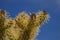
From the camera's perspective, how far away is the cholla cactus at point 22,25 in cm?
787

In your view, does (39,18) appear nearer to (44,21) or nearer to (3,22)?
(44,21)

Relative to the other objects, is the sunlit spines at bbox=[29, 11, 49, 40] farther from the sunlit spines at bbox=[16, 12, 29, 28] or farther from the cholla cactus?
the sunlit spines at bbox=[16, 12, 29, 28]

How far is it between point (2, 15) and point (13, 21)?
28cm

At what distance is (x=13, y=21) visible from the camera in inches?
315

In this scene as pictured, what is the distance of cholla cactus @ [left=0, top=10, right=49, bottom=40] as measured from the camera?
7.87 metres

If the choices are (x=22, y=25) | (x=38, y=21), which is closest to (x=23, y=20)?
(x=22, y=25)

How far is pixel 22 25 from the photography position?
7910mm

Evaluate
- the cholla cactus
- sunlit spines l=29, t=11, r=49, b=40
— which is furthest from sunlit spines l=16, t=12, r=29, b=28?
sunlit spines l=29, t=11, r=49, b=40

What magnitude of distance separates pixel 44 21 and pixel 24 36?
1.51ft

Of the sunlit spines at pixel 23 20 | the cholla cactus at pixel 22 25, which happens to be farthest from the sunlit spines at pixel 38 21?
the sunlit spines at pixel 23 20

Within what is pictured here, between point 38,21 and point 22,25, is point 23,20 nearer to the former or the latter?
point 22,25

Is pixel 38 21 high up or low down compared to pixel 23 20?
down

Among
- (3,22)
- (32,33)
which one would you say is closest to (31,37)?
(32,33)

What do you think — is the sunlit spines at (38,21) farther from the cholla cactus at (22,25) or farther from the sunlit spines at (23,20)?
the sunlit spines at (23,20)
